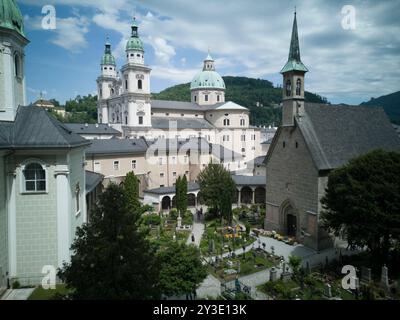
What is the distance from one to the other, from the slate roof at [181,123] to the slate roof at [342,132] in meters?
41.6

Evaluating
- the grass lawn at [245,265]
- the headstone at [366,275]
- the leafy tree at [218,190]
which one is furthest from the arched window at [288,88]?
the headstone at [366,275]

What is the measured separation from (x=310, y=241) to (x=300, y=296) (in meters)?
8.69

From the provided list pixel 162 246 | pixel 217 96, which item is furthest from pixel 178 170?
pixel 217 96

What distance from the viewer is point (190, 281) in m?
14.4

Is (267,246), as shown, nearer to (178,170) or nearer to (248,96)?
(178,170)

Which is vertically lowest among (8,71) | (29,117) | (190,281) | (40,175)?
(190,281)

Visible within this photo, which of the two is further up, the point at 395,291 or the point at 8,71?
the point at 8,71

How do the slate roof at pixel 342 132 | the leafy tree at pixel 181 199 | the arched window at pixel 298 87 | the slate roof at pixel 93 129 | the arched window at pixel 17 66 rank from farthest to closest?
the slate roof at pixel 93 129, the leafy tree at pixel 181 199, the arched window at pixel 298 87, the slate roof at pixel 342 132, the arched window at pixel 17 66

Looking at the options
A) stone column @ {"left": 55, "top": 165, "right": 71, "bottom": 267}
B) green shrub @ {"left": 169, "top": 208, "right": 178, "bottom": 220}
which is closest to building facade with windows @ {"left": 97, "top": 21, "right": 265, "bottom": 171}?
green shrub @ {"left": 169, "top": 208, "right": 178, "bottom": 220}

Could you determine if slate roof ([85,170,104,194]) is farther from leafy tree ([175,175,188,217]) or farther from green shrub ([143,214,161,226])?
leafy tree ([175,175,188,217])

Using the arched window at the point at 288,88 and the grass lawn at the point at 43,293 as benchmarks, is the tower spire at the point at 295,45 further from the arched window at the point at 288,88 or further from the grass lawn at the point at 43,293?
the grass lawn at the point at 43,293

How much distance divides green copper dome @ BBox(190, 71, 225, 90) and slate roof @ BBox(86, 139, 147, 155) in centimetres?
3924

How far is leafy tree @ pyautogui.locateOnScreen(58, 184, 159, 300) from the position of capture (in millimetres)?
10055

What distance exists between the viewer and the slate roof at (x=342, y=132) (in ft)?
80.8
